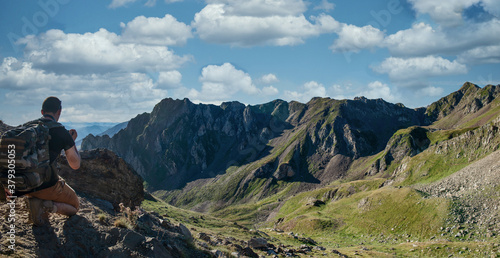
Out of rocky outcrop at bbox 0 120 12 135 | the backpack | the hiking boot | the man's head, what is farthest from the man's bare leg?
rocky outcrop at bbox 0 120 12 135

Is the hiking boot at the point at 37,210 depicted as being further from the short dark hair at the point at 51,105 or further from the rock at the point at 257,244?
the rock at the point at 257,244

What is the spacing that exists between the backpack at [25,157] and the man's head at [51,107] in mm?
692

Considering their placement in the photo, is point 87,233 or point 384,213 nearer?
point 87,233

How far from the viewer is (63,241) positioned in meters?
12.3

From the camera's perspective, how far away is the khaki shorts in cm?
1209

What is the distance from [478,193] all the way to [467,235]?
20.8 m

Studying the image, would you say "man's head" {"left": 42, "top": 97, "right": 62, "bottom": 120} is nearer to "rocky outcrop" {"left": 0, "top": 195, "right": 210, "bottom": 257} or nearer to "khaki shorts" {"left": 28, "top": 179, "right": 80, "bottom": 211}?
"khaki shorts" {"left": 28, "top": 179, "right": 80, "bottom": 211}

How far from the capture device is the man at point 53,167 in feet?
39.3

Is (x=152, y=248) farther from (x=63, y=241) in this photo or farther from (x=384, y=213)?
(x=384, y=213)

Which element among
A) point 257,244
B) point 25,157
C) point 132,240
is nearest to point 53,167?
point 25,157

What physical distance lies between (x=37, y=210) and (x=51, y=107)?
423 cm

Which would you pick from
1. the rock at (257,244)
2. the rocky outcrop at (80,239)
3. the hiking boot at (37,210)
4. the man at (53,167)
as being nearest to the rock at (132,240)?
the rocky outcrop at (80,239)

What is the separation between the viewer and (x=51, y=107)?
12.6 meters

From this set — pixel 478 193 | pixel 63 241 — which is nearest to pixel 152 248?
pixel 63 241
